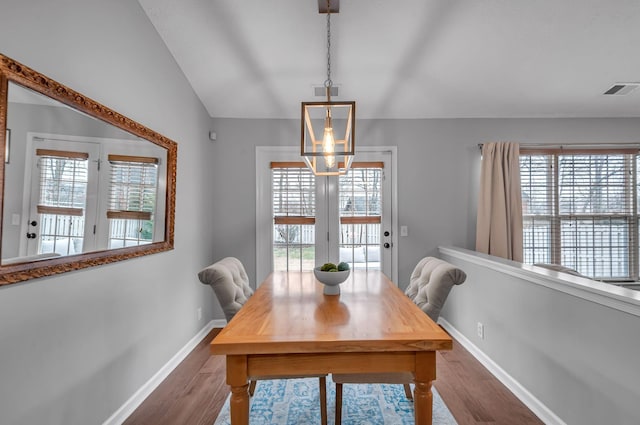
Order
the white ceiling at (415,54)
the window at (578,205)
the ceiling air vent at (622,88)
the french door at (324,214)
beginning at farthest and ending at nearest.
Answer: the french door at (324,214) → the window at (578,205) → the ceiling air vent at (622,88) → the white ceiling at (415,54)

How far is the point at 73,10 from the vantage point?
153 cm

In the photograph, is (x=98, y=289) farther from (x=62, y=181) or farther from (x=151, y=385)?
(x=151, y=385)

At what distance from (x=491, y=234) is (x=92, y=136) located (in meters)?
3.51

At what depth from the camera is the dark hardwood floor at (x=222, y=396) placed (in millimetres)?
1856

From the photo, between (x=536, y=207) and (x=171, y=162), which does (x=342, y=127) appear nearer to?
(x=171, y=162)

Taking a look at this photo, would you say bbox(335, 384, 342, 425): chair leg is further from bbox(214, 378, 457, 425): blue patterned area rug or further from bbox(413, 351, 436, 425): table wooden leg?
bbox(413, 351, 436, 425): table wooden leg

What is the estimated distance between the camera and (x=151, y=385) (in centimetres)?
217

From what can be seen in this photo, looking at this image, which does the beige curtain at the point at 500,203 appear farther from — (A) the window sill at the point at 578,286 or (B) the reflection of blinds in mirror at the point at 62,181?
(B) the reflection of blinds in mirror at the point at 62,181

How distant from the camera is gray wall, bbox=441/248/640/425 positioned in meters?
1.37

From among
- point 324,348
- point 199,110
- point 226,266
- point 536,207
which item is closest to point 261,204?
point 199,110

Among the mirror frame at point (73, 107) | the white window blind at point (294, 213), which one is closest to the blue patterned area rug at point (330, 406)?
the mirror frame at point (73, 107)

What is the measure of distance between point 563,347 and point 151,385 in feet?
8.76

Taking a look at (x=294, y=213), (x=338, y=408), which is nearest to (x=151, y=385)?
(x=338, y=408)

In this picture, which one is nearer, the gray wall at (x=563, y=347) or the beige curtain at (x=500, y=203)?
the gray wall at (x=563, y=347)
